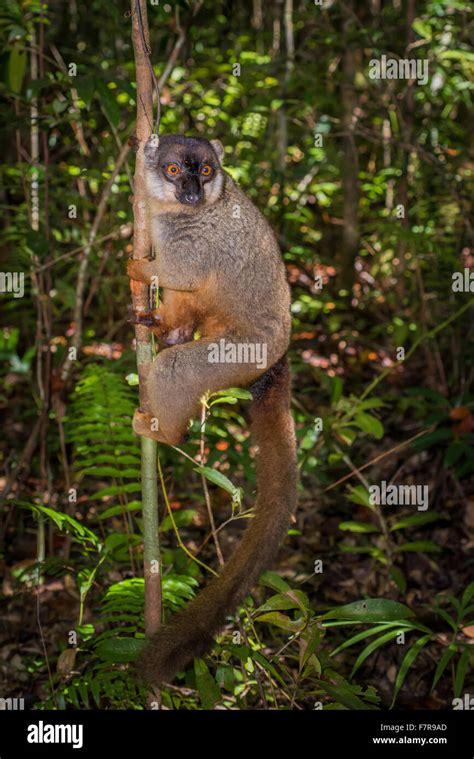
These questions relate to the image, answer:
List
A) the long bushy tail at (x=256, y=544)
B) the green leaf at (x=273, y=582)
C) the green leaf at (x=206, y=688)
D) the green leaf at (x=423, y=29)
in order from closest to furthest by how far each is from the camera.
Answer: the long bushy tail at (x=256, y=544)
the green leaf at (x=206, y=688)
the green leaf at (x=273, y=582)
the green leaf at (x=423, y=29)

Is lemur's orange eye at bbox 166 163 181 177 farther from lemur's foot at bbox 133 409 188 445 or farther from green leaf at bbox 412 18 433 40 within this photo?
green leaf at bbox 412 18 433 40

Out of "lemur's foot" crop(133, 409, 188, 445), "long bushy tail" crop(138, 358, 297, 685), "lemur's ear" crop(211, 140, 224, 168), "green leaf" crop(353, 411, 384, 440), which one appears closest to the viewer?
"long bushy tail" crop(138, 358, 297, 685)

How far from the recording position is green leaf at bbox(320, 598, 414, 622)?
4121mm

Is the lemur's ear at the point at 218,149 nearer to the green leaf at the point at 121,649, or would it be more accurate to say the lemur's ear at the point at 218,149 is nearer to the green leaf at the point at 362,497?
the green leaf at the point at 362,497

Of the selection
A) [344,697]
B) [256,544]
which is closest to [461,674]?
[344,697]

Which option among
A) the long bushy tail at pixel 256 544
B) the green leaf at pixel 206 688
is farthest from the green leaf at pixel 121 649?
the long bushy tail at pixel 256 544

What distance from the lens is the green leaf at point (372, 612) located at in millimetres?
4121

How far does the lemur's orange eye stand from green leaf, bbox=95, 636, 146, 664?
107 inches

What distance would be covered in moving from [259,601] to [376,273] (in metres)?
5.80

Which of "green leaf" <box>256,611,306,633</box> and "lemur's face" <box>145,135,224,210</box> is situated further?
"lemur's face" <box>145,135,224,210</box>

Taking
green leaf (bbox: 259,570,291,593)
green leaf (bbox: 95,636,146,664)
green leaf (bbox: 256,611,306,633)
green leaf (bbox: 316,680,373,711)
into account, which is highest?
green leaf (bbox: 259,570,291,593)

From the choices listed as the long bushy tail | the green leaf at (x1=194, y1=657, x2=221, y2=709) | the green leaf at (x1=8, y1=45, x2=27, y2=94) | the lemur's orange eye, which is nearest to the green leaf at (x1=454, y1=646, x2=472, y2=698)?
the long bushy tail

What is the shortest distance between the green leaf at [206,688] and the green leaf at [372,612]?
706 mm

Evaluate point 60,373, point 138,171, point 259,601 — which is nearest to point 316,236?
point 60,373
